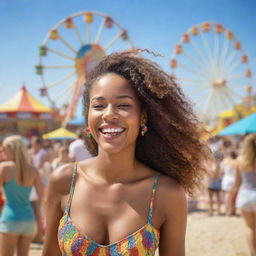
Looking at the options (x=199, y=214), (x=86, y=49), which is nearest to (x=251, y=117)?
(x=199, y=214)

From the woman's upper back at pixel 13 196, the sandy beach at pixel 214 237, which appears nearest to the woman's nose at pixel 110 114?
the woman's upper back at pixel 13 196

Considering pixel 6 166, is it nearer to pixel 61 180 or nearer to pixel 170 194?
pixel 61 180

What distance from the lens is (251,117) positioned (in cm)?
843

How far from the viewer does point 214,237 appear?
5910mm

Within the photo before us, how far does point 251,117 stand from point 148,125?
734 centimetres

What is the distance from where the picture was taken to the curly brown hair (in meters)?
1.62

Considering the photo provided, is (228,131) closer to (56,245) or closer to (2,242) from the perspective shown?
(2,242)

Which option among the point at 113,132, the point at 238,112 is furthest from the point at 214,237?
the point at 238,112

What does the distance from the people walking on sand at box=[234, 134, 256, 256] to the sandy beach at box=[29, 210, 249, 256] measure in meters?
0.98

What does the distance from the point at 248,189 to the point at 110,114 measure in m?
3.53

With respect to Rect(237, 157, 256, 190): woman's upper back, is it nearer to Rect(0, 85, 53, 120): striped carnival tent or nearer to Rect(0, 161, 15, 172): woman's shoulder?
Rect(0, 161, 15, 172): woman's shoulder

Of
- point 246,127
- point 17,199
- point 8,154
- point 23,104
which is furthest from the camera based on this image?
point 23,104

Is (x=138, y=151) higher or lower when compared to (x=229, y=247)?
higher

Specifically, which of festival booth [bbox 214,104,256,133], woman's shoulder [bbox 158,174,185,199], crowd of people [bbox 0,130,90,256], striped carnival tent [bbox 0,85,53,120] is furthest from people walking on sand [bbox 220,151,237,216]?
festival booth [bbox 214,104,256,133]
